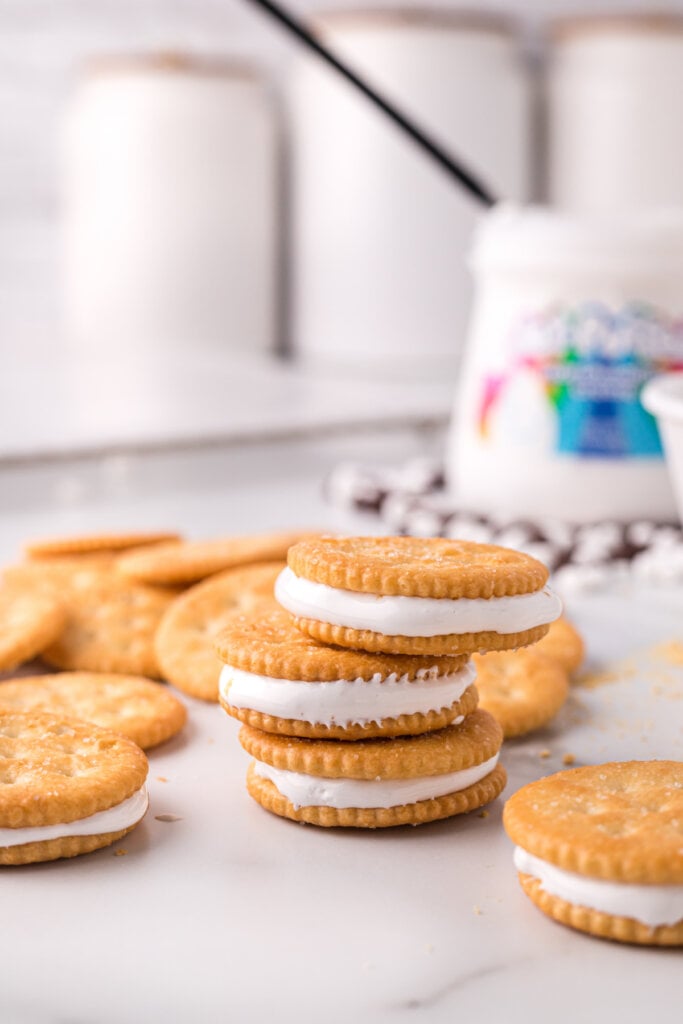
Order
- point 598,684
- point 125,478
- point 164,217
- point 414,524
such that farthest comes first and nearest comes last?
point 164,217
point 125,478
point 414,524
point 598,684

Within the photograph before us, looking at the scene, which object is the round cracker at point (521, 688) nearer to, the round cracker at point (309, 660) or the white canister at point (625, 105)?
the round cracker at point (309, 660)

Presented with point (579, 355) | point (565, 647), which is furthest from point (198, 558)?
point (579, 355)

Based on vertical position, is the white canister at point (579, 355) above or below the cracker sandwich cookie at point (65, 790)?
above

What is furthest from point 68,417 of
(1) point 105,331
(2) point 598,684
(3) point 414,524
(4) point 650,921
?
(4) point 650,921

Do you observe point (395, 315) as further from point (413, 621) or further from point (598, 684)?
point (413, 621)

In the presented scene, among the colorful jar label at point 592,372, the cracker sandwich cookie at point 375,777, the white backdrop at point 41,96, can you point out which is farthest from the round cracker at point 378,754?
the white backdrop at point 41,96

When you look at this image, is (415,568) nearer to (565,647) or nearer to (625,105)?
(565,647)

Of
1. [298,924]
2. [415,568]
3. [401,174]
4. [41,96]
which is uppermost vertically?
[41,96]
